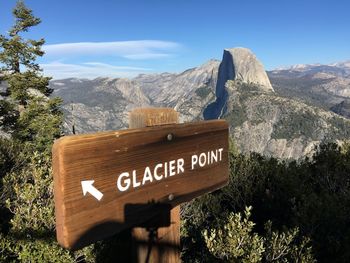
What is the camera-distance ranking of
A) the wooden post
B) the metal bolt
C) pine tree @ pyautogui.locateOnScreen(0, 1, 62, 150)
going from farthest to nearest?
pine tree @ pyautogui.locateOnScreen(0, 1, 62, 150) < the metal bolt < the wooden post

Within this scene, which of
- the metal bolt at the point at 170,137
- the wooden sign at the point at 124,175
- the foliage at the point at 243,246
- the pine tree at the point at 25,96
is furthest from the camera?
the pine tree at the point at 25,96

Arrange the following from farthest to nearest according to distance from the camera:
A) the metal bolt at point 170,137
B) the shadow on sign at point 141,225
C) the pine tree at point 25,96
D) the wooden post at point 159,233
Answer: the pine tree at point 25,96 < the metal bolt at point 170,137 < the wooden post at point 159,233 < the shadow on sign at point 141,225

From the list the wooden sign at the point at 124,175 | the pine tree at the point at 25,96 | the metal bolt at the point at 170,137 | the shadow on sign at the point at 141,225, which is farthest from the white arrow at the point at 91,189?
the pine tree at the point at 25,96

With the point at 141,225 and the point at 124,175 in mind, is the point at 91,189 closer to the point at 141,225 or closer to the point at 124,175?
the point at 124,175

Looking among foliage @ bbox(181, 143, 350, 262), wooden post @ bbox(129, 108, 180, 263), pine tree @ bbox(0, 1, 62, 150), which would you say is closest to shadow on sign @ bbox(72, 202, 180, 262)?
wooden post @ bbox(129, 108, 180, 263)

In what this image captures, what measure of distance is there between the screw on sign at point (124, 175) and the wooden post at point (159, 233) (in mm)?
130

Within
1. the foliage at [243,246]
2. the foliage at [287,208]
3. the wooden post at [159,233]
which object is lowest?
the foliage at [287,208]

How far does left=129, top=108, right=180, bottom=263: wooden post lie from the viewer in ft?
A: 9.36

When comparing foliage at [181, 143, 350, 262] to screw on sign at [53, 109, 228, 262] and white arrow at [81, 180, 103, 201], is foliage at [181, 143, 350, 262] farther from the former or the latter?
white arrow at [81, 180, 103, 201]

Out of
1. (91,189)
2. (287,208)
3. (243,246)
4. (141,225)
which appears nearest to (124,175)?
(91,189)

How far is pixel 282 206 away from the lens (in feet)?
69.1

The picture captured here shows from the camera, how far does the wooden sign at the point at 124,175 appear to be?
2.18 meters

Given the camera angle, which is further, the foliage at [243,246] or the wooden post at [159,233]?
the foliage at [243,246]

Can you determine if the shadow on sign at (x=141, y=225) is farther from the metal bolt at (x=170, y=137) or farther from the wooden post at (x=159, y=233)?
the metal bolt at (x=170, y=137)
